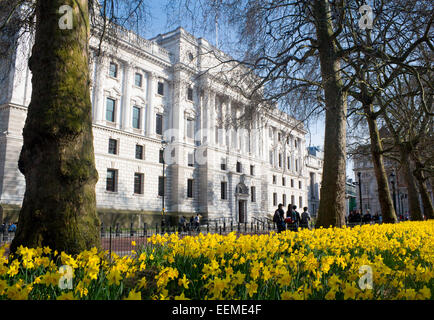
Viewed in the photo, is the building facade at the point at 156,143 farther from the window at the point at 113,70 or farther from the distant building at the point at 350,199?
the distant building at the point at 350,199

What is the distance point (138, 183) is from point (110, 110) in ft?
26.1

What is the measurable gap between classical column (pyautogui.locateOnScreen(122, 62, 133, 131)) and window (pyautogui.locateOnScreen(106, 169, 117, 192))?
15.5ft

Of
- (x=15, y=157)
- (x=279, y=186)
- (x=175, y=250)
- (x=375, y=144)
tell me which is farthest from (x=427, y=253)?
(x=279, y=186)

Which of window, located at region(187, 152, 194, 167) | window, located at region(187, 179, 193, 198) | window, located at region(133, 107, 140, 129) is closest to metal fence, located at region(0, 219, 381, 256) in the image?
window, located at region(133, 107, 140, 129)

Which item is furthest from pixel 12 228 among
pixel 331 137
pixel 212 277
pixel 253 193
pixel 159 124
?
pixel 253 193

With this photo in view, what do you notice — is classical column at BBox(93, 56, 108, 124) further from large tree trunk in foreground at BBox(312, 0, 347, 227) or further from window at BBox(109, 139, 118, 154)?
large tree trunk in foreground at BBox(312, 0, 347, 227)

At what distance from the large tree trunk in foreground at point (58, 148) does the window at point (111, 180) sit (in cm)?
2868

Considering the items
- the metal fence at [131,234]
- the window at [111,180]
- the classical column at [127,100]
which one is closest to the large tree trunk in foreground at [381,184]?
the metal fence at [131,234]

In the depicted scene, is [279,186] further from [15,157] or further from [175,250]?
[175,250]

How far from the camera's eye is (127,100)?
115 ft

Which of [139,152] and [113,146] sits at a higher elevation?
[113,146]

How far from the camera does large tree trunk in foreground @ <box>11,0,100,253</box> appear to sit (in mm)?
4238

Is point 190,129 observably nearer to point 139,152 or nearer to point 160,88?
point 160,88

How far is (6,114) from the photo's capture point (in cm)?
2622
